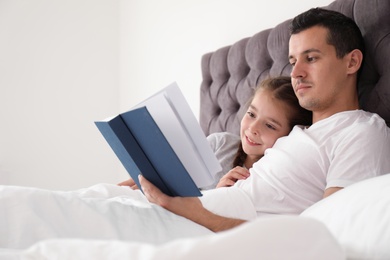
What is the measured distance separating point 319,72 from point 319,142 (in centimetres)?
20

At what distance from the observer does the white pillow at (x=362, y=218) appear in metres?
0.56

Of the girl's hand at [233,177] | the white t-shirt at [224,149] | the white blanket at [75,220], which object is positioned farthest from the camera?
the white t-shirt at [224,149]

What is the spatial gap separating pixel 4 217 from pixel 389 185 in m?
0.66

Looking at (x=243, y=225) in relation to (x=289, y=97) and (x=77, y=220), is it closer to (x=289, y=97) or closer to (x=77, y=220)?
(x=77, y=220)

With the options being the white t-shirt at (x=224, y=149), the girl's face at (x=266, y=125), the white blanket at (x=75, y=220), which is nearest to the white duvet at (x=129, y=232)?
the white blanket at (x=75, y=220)

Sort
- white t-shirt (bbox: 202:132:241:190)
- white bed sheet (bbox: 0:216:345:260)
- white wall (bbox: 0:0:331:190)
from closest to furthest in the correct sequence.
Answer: white bed sheet (bbox: 0:216:345:260) → white t-shirt (bbox: 202:132:241:190) → white wall (bbox: 0:0:331:190)

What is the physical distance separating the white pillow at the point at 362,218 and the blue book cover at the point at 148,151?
0.95ft

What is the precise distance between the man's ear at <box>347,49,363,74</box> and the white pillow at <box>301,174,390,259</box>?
601mm

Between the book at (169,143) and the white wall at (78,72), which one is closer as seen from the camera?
the book at (169,143)

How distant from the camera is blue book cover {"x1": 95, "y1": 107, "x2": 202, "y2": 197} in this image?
0.86 m

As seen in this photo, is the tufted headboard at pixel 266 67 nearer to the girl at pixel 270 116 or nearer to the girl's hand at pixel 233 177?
the girl at pixel 270 116

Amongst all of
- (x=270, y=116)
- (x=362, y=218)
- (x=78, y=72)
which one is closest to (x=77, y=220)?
(x=362, y=218)

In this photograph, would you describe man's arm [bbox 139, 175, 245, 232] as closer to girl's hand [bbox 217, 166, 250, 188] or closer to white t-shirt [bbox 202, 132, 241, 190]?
girl's hand [bbox 217, 166, 250, 188]

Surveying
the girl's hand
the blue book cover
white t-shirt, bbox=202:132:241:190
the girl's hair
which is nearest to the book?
the blue book cover
